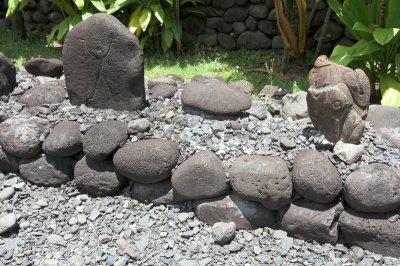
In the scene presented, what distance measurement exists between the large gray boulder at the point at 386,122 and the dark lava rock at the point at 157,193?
1.31 metres

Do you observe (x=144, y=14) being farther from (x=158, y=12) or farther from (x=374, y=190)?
(x=374, y=190)

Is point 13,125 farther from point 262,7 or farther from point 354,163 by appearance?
point 262,7

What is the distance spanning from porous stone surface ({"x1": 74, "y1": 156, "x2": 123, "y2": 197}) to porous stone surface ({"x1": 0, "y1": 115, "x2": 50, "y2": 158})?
0.32 metres

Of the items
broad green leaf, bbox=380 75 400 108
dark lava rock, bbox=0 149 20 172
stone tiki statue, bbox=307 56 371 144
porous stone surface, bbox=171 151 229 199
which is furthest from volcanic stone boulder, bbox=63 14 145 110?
broad green leaf, bbox=380 75 400 108

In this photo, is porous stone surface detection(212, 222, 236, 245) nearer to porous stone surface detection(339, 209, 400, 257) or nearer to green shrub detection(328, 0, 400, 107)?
porous stone surface detection(339, 209, 400, 257)

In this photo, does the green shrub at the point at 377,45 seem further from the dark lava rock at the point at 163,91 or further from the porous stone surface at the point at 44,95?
the porous stone surface at the point at 44,95

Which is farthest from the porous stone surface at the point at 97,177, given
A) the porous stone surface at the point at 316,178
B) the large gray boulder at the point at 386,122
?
the large gray boulder at the point at 386,122

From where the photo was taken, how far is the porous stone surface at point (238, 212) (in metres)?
2.84

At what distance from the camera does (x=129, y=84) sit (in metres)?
3.25

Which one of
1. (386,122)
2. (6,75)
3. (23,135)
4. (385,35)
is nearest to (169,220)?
(23,135)

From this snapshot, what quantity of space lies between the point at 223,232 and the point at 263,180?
39 centimetres

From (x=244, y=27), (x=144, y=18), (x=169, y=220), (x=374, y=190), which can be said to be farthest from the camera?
(x=244, y=27)

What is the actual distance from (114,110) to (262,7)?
9.24 feet

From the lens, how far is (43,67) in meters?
4.04
